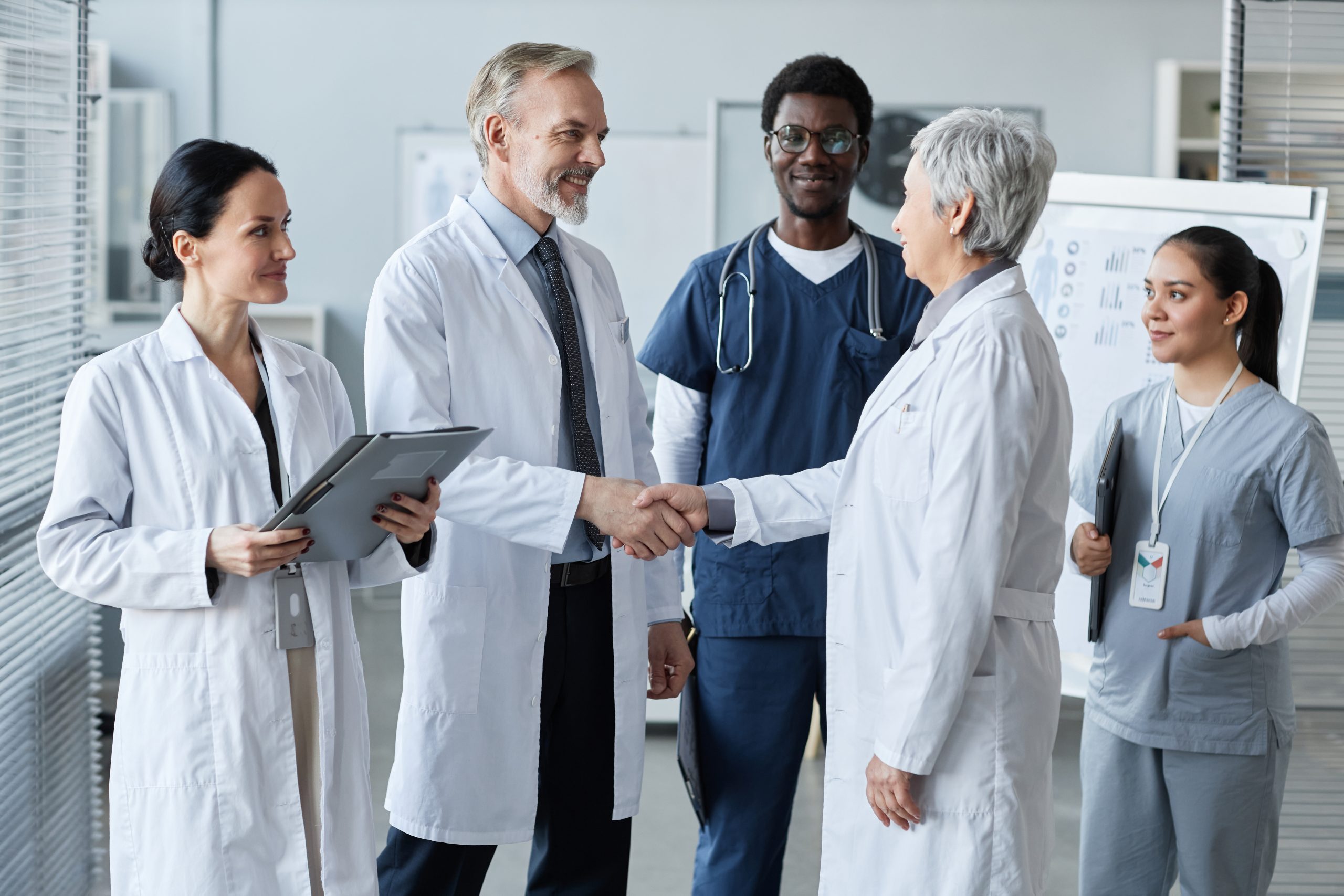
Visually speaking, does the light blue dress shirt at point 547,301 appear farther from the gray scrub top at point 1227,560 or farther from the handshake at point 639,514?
the gray scrub top at point 1227,560

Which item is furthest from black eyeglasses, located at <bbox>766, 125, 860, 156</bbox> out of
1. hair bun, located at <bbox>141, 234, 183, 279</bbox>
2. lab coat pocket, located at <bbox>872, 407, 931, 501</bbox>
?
hair bun, located at <bbox>141, 234, 183, 279</bbox>

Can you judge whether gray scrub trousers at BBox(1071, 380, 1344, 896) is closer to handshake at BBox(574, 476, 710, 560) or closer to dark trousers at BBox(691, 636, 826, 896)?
dark trousers at BBox(691, 636, 826, 896)

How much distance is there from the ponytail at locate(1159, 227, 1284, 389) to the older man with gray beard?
981 mm

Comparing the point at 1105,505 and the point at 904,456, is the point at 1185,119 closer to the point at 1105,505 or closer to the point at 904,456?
the point at 1105,505

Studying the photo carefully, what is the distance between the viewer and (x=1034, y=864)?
4.92 feet

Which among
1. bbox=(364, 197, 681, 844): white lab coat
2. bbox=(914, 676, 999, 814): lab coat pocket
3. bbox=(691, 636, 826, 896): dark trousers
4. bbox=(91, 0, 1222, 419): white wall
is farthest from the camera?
bbox=(91, 0, 1222, 419): white wall

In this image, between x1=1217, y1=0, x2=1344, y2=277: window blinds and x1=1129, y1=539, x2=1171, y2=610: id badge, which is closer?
x1=1129, y1=539, x2=1171, y2=610: id badge

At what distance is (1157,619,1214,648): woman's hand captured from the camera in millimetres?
1866

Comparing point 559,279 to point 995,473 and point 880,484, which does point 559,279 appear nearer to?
point 880,484

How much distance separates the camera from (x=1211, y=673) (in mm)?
1890

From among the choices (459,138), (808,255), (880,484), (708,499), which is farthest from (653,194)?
(880,484)

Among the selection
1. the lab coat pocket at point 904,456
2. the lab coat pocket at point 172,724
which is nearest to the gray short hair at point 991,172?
the lab coat pocket at point 904,456

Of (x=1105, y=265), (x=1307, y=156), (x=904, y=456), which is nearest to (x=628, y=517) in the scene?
(x=904, y=456)

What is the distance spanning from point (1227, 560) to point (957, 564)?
2.42 feet
